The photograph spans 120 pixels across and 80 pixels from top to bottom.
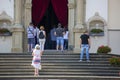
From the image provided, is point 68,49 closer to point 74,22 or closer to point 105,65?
point 74,22

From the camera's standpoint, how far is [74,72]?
2650 cm

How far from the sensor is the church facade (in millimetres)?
31422

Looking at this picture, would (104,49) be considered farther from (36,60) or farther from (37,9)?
(37,9)

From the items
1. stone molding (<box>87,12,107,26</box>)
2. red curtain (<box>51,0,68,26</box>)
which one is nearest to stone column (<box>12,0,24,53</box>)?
red curtain (<box>51,0,68,26</box>)

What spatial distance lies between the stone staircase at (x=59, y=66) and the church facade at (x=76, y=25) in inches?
103

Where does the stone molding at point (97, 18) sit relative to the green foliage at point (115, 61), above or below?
above

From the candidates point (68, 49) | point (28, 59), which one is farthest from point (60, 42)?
point (28, 59)

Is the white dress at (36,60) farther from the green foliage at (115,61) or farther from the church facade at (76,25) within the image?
the church facade at (76,25)

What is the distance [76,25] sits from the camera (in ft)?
104

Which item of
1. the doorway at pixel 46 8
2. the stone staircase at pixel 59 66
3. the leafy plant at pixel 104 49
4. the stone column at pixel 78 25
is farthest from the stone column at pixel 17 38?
the leafy plant at pixel 104 49

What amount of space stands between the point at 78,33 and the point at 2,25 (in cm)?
536

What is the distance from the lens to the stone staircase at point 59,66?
2616 cm

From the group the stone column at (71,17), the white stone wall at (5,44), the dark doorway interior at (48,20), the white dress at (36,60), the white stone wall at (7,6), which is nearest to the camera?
the white dress at (36,60)

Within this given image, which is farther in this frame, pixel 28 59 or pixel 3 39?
pixel 3 39
